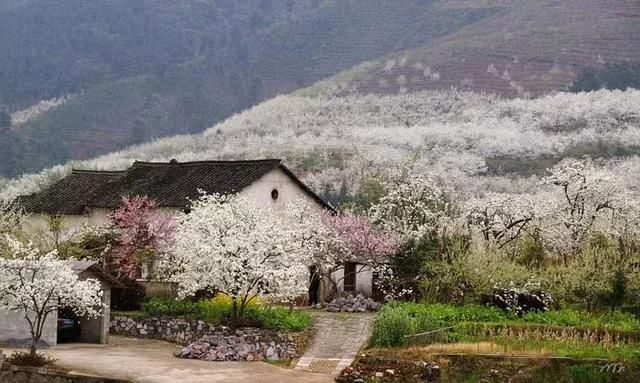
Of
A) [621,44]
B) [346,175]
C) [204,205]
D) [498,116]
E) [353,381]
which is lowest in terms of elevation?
[353,381]

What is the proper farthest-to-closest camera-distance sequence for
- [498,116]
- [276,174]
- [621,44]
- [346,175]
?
1. [621,44]
2. [498,116]
3. [346,175]
4. [276,174]

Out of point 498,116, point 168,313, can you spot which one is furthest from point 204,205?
point 498,116

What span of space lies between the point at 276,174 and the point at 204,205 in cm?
782

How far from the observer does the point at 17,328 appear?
108 feet

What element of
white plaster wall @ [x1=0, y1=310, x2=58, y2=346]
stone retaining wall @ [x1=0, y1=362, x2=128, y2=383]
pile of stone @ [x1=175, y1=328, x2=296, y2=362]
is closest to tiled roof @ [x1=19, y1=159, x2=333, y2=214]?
white plaster wall @ [x1=0, y1=310, x2=58, y2=346]

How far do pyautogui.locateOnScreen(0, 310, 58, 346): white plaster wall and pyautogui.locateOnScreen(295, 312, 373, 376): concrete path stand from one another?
353 inches

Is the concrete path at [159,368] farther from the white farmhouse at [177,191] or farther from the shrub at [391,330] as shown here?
the white farmhouse at [177,191]

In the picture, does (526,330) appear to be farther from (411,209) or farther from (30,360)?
(411,209)

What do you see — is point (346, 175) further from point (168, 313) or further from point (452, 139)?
point (168, 313)

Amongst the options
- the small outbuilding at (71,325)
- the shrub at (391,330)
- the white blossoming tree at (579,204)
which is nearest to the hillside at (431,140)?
the white blossoming tree at (579,204)

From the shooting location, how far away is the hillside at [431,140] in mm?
95500

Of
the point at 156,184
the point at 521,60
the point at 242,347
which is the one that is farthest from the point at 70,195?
the point at 521,60

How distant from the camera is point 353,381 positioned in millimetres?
27312

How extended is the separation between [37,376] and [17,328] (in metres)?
5.67
